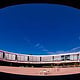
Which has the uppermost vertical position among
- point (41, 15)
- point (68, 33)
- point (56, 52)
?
point (41, 15)

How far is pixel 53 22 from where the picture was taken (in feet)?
62.5

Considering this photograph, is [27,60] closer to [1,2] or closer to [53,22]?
[53,22]

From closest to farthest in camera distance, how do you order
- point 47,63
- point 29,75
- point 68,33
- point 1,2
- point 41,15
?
1. point 1,2
2. point 29,75
3. point 41,15
4. point 68,33
5. point 47,63

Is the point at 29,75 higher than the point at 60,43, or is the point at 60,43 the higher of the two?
the point at 60,43

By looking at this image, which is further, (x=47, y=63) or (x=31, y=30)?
(x=47, y=63)

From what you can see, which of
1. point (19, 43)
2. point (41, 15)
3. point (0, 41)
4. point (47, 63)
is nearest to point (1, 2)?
point (0, 41)

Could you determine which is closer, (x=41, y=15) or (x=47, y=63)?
(x=41, y=15)

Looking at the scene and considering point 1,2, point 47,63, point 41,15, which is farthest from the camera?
point 47,63

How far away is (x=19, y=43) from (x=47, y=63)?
169 inches

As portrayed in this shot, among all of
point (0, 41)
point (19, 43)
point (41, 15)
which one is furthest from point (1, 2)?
point (19, 43)

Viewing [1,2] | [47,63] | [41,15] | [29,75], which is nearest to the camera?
[1,2]

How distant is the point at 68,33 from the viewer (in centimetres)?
1970

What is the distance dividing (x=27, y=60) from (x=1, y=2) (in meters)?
12.9
